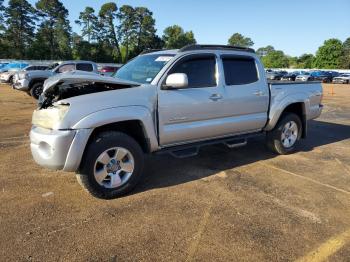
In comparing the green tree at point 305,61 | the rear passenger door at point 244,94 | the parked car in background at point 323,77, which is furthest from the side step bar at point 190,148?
the green tree at point 305,61

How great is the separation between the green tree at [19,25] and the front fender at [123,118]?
64.6m

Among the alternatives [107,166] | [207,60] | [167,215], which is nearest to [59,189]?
[107,166]

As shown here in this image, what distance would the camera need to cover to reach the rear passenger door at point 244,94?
5430mm

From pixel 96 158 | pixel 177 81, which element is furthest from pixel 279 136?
pixel 96 158

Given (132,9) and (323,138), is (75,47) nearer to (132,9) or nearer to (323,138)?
(132,9)

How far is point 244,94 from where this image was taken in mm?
5586

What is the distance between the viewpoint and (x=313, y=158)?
646 centimetres

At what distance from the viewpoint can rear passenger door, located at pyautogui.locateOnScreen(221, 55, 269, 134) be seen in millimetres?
5430

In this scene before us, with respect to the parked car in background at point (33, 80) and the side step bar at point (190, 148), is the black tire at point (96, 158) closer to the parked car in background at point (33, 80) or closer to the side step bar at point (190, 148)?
the side step bar at point (190, 148)

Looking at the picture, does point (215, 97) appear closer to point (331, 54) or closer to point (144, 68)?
point (144, 68)

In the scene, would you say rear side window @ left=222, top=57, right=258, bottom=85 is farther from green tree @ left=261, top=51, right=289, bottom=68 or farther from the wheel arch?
green tree @ left=261, top=51, right=289, bottom=68

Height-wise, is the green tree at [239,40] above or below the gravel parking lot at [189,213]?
above

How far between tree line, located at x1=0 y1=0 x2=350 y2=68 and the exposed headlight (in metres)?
62.8

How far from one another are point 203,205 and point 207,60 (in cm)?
224
